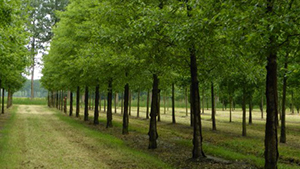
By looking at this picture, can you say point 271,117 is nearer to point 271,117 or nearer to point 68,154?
point 271,117

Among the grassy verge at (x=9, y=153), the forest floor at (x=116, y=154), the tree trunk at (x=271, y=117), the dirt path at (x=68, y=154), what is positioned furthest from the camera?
the forest floor at (x=116, y=154)

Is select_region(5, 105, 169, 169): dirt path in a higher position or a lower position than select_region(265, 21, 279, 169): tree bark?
lower

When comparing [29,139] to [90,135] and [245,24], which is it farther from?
[245,24]

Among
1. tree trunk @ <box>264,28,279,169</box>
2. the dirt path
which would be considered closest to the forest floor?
the dirt path

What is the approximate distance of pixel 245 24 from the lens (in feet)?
20.4

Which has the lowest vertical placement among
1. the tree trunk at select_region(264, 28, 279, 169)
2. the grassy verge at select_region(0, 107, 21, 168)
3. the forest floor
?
the forest floor

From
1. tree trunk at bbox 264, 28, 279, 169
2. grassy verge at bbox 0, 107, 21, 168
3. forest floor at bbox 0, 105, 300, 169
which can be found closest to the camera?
tree trunk at bbox 264, 28, 279, 169

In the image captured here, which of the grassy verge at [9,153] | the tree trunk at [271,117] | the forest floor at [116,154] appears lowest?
the forest floor at [116,154]

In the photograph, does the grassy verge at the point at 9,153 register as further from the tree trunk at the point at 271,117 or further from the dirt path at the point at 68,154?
the tree trunk at the point at 271,117

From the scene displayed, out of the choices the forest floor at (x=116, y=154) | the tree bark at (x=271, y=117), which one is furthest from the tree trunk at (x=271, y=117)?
the forest floor at (x=116, y=154)

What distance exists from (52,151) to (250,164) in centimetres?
952

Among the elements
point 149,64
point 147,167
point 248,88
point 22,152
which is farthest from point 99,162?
point 248,88

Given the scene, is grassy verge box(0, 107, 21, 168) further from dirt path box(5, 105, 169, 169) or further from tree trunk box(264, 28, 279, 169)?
tree trunk box(264, 28, 279, 169)

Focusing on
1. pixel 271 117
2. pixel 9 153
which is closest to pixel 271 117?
pixel 271 117
